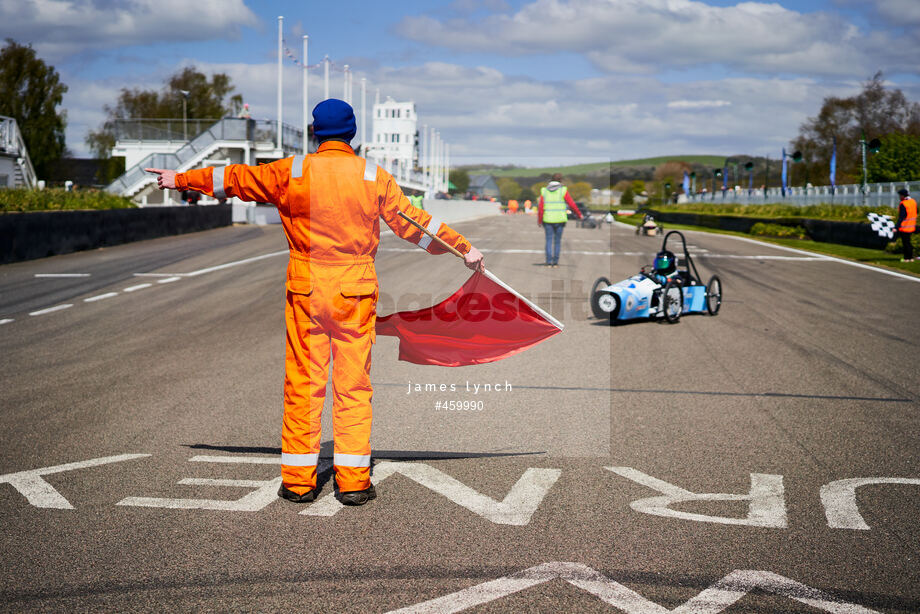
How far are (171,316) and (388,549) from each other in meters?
8.64

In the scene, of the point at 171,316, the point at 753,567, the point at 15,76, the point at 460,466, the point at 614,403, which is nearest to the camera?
the point at 753,567

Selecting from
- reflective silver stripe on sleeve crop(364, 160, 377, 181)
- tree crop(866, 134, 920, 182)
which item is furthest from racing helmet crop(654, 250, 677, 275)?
tree crop(866, 134, 920, 182)

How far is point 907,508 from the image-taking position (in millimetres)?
4824

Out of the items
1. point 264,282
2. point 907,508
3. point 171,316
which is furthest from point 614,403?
point 264,282

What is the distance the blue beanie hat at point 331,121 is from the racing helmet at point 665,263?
24.9 feet

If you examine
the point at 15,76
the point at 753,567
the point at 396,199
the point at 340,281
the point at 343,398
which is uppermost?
the point at 15,76

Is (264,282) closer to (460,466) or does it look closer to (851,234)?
(460,466)

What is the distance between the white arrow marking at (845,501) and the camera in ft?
15.0

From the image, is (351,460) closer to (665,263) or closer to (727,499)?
(727,499)

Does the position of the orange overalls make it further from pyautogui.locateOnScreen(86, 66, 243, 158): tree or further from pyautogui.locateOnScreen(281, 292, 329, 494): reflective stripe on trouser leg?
pyautogui.locateOnScreen(86, 66, 243, 158): tree

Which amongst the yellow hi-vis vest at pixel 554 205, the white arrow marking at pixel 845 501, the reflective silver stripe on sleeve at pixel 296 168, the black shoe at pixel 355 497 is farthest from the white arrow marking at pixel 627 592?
the yellow hi-vis vest at pixel 554 205

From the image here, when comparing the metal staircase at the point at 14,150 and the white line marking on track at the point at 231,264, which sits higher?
the metal staircase at the point at 14,150

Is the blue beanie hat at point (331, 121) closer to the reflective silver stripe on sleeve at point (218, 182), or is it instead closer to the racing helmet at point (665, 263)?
the reflective silver stripe on sleeve at point (218, 182)

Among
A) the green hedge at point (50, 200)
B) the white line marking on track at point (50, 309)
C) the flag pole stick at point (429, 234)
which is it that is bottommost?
the white line marking on track at point (50, 309)
